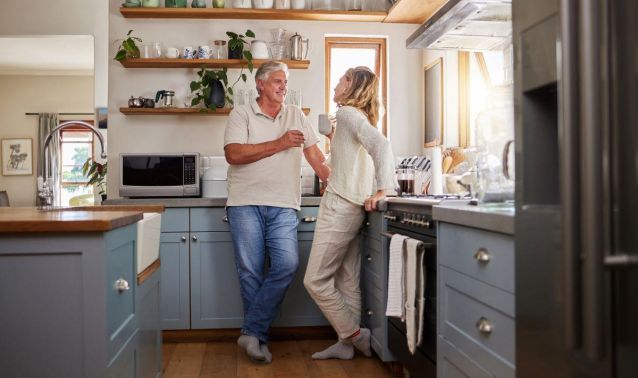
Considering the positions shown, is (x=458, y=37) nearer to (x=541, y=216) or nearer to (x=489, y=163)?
(x=489, y=163)

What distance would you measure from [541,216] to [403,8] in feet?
10.6

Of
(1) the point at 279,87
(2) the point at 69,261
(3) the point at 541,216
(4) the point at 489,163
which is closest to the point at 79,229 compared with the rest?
(2) the point at 69,261

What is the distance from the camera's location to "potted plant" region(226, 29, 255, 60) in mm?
4156

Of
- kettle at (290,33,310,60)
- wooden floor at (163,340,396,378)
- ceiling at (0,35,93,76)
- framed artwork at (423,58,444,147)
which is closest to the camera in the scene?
wooden floor at (163,340,396,378)

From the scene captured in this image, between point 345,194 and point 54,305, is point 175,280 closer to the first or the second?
point 345,194

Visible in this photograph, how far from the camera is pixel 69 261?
1.62m

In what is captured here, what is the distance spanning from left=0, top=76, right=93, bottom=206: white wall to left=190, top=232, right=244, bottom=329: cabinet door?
709 centimetres

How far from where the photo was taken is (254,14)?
4.28 meters

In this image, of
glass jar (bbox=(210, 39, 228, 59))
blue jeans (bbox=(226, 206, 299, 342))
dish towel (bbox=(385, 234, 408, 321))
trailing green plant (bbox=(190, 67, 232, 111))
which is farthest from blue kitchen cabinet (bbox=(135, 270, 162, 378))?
glass jar (bbox=(210, 39, 228, 59))

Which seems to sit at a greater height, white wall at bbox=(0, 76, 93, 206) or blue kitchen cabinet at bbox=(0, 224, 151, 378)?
white wall at bbox=(0, 76, 93, 206)

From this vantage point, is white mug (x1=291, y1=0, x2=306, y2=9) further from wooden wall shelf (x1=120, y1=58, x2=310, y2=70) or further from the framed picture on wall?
the framed picture on wall

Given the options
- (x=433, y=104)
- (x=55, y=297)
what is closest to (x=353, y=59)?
(x=433, y=104)

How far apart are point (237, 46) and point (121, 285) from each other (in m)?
2.63

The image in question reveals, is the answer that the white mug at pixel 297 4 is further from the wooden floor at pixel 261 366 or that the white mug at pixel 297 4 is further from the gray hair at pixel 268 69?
the wooden floor at pixel 261 366
